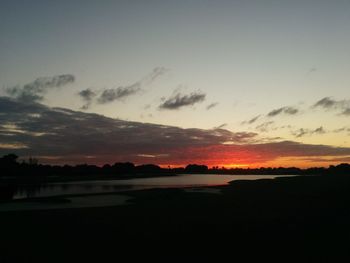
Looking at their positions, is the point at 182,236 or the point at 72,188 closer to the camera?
the point at 182,236

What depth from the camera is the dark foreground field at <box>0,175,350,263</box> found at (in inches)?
620

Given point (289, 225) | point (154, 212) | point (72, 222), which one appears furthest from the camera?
point (154, 212)

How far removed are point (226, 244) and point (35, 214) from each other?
1856 centimetres

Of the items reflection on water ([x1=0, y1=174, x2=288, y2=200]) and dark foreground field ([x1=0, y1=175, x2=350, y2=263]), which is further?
reflection on water ([x1=0, y1=174, x2=288, y2=200])

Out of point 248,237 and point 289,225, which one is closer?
point 248,237

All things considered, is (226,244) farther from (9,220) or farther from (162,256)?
(9,220)

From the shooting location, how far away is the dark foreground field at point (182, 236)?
15.7 metres

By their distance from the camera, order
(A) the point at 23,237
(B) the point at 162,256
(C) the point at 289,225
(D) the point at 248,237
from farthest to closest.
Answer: (C) the point at 289,225, (A) the point at 23,237, (D) the point at 248,237, (B) the point at 162,256

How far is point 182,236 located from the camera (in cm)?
1978

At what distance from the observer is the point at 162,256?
15.7 meters

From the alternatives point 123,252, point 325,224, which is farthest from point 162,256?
point 325,224

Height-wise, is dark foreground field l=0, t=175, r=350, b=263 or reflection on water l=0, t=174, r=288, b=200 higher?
reflection on water l=0, t=174, r=288, b=200

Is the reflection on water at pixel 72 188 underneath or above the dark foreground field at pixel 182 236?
above

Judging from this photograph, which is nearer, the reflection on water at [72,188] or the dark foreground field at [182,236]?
the dark foreground field at [182,236]
